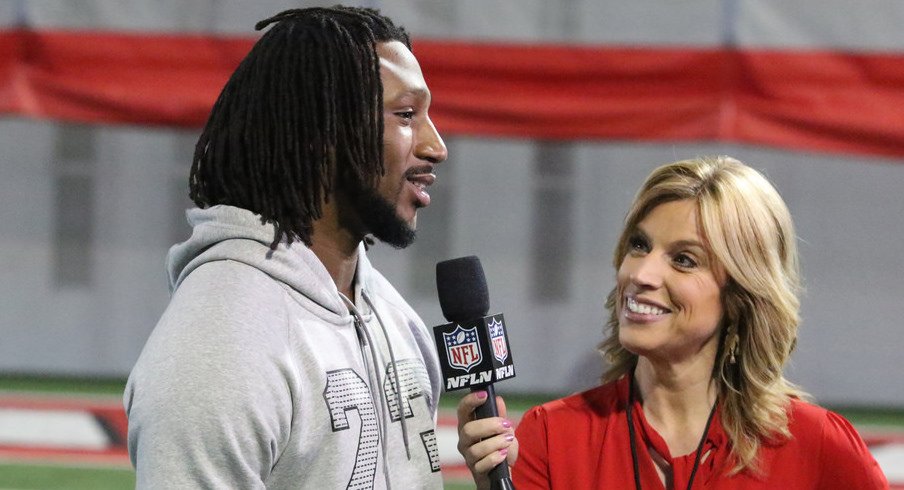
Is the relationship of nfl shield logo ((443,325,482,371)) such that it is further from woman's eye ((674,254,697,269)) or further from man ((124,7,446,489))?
woman's eye ((674,254,697,269))

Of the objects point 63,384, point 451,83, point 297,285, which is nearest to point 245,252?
point 297,285

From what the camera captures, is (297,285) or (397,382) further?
(397,382)

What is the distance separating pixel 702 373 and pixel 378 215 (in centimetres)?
88

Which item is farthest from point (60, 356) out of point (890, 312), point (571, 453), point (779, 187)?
point (571, 453)

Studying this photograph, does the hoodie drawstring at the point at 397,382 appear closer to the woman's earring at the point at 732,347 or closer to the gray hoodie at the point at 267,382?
the gray hoodie at the point at 267,382

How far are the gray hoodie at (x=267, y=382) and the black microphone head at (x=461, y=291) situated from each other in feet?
0.38

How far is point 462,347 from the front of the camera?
2078mm

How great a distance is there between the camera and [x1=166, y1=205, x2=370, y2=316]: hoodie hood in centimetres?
185

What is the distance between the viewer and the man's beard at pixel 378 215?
1.98 metres

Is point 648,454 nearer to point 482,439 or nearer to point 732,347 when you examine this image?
point 732,347

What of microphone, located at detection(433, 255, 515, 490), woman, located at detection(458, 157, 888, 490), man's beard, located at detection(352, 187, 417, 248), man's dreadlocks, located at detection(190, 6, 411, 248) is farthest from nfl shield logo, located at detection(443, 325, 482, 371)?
woman, located at detection(458, 157, 888, 490)

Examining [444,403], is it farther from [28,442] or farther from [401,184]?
[401,184]

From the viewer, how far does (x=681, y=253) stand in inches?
96.0

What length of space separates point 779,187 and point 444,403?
116 inches
